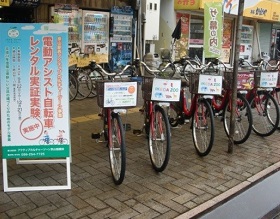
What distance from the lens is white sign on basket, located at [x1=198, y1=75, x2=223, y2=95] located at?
18.1 ft

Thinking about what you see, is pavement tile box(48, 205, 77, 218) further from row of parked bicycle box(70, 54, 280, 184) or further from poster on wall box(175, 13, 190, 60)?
poster on wall box(175, 13, 190, 60)

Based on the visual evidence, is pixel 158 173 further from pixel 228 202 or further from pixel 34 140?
pixel 34 140

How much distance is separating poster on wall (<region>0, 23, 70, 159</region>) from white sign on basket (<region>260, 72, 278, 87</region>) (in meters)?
3.82

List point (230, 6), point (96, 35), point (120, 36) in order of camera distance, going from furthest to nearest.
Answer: point (230, 6), point (120, 36), point (96, 35)

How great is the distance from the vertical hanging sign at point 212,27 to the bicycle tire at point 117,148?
8.20 ft

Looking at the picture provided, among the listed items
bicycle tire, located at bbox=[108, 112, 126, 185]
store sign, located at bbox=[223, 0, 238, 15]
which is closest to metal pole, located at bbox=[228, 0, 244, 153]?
bicycle tire, located at bbox=[108, 112, 126, 185]

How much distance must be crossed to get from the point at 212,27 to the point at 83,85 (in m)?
4.44

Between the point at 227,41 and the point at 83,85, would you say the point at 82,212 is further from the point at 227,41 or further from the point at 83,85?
the point at 227,41

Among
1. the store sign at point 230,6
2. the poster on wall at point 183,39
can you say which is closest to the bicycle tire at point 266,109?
the poster on wall at point 183,39

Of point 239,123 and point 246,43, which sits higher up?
point 246,43

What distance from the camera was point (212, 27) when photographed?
240 inches

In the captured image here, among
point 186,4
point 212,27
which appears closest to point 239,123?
point 212,27

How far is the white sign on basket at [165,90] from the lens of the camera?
4.93 m

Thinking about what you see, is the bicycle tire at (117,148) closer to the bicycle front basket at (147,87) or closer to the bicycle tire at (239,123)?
the bicycle front basket at (147,87)
